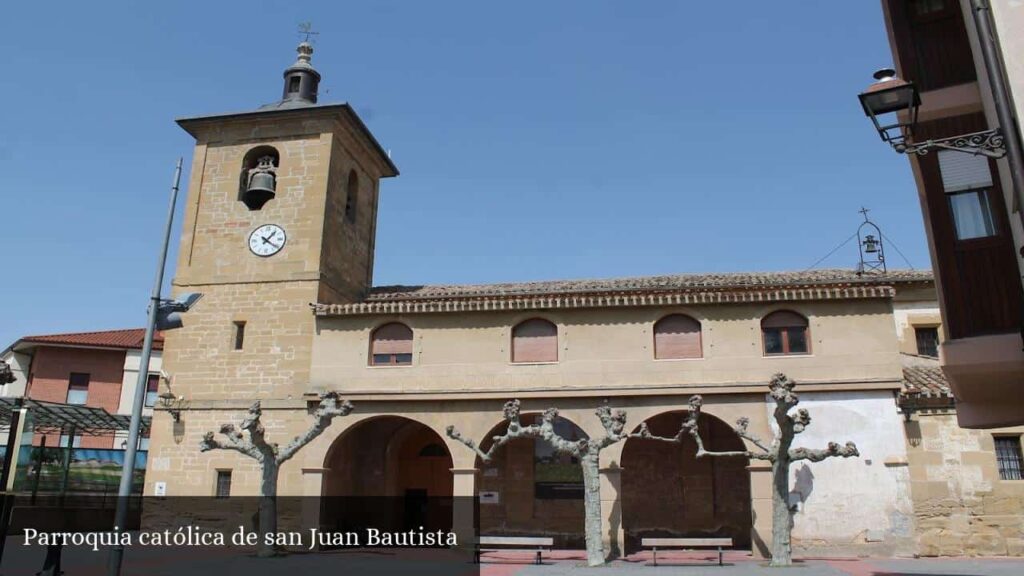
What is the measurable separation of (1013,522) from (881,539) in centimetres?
296

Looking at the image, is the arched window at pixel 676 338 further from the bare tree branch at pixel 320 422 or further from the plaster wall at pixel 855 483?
the bare tree branch at pixel 320 422

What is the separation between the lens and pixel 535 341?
20109 mm

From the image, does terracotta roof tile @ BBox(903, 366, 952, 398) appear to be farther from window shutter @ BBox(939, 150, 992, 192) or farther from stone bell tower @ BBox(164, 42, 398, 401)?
stone bell tower @ BBox(164, 42, 398, 401)

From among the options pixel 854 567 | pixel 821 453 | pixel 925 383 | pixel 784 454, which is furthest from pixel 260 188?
pixel 925 383

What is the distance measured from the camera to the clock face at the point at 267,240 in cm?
2194

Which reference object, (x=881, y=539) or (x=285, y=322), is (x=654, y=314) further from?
(x=285, y=322)

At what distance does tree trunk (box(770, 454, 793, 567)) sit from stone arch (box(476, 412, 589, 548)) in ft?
18.1

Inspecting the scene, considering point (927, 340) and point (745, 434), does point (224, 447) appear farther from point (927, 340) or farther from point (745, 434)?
point (927, 340)

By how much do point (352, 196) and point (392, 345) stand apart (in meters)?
6.28

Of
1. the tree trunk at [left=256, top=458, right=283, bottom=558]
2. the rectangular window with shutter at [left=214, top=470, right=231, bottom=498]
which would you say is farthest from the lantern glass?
the rectangular window with shutter at [left=214, top=470, right=231, bottom=498]

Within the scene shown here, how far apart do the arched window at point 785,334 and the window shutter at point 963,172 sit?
8.41 m

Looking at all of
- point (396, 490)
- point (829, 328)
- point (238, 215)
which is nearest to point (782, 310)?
point (829, 328)

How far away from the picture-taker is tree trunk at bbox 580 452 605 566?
16453mm

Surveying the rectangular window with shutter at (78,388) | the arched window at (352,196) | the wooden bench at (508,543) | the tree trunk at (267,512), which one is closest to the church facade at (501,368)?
the wooden bench at (508,543)
